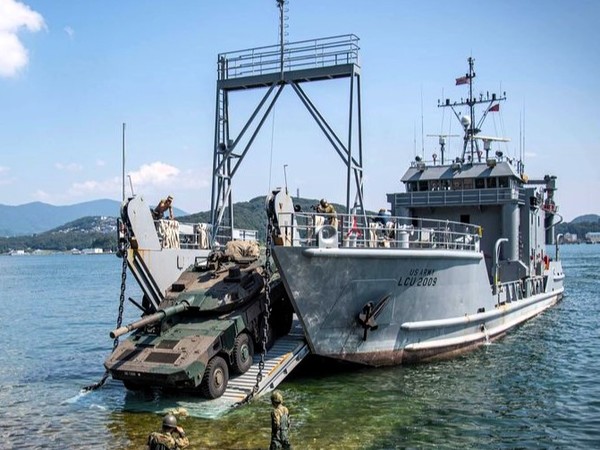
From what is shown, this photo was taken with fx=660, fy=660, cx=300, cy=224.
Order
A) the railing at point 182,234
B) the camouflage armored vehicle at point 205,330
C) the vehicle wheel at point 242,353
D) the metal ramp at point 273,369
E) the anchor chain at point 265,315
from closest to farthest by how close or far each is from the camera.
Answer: the camouflage armored vehicle at point 205,330 → the anchor chain at point 265,315 → the metal ramp at point 273,369 → the vehicle wheel at point 242,353 → the railing at point 182,234

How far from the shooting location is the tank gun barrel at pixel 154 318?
1392cm

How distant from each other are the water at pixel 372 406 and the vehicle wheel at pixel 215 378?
1.51 feet

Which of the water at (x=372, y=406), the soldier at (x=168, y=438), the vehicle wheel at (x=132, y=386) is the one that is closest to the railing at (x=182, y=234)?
the water at (x=372, y=406)

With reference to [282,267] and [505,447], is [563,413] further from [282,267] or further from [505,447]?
[282,267]

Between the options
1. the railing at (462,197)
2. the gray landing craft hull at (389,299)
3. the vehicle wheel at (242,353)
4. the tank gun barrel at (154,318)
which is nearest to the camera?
the tank gun barrel at (154,318)

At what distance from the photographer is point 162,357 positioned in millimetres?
13758

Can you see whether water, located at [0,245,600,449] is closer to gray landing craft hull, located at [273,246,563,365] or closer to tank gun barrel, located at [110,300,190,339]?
gray landing craft hull, located at [273,246,563,365]

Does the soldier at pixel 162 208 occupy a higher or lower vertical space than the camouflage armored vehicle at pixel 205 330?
higher

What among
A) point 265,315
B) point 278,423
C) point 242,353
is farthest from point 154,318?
point 278,423

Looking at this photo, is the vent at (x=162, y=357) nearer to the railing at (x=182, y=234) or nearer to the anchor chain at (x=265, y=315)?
the anchor chain at (x=265, y=315)

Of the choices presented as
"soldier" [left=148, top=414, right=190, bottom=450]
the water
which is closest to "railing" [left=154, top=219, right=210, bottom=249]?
the water

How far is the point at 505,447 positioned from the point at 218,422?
5.44 metres

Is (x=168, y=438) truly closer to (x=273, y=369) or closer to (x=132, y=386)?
(x=273, y=369)

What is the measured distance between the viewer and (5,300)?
1858 inches
